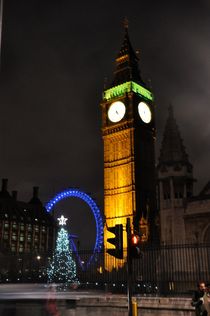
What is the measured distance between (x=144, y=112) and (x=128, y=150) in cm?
781

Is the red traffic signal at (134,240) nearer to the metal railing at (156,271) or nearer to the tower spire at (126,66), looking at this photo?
the metal railing at (156,271)

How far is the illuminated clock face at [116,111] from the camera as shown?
65.4 m

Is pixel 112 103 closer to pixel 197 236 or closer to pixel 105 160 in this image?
pixel 105 160

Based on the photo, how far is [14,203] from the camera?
353 ft

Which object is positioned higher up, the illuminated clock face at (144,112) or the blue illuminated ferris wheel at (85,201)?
the illuminated clock face at (144,112)

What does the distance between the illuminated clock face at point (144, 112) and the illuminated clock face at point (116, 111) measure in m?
2.98

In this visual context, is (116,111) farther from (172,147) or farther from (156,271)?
(156,271)

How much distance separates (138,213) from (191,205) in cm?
2292

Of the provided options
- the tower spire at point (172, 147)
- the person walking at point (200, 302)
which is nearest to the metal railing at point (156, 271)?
the person walking at point (200, 302)

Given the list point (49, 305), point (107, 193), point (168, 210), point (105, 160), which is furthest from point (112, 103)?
point (49, 305)

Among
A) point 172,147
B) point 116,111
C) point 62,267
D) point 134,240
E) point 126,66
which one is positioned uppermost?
point 126,66

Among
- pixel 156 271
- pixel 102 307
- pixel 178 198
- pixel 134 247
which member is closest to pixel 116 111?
pixel 178 198

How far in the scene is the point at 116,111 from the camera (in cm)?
6612

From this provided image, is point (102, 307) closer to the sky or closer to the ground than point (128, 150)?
closer to the ground
